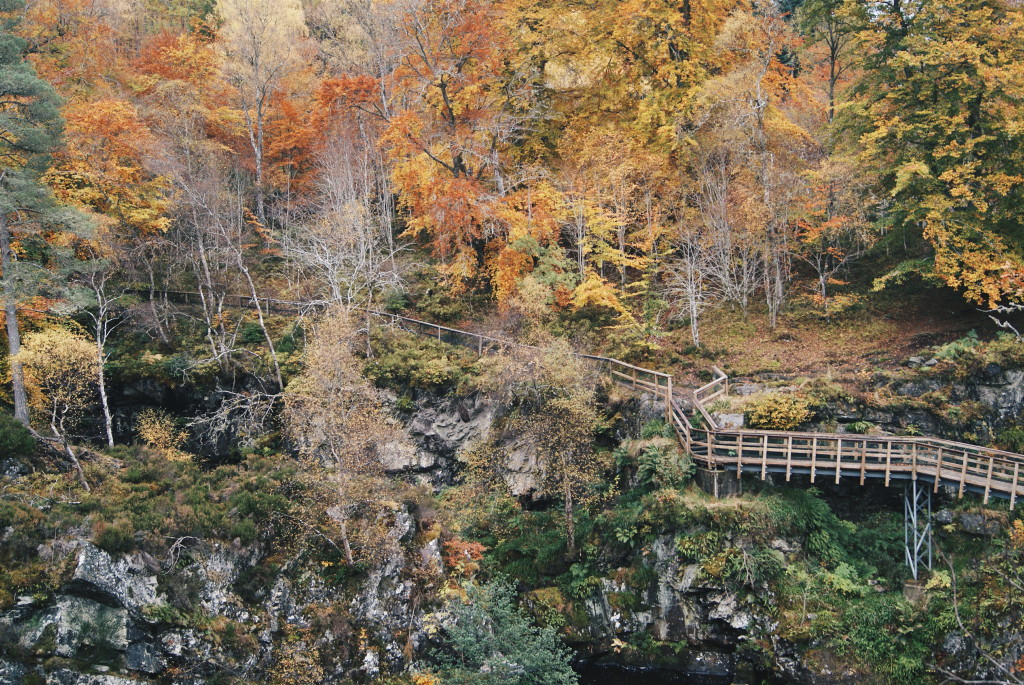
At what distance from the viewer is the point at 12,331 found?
823 inches

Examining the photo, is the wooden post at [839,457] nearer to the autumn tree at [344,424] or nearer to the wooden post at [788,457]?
the wooden post at [788,457]

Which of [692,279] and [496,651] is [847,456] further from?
[496,651]

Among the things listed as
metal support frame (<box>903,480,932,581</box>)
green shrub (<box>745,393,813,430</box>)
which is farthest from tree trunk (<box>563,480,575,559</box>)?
metal support frame (<box>903,480,932,581</box>)

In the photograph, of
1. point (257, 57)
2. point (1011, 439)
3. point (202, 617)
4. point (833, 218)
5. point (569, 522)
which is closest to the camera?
point (202, 617)

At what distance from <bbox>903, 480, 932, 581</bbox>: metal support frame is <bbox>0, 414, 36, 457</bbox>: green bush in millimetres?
23346

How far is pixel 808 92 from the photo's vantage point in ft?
91.1

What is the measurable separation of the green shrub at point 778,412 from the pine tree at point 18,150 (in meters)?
20.9

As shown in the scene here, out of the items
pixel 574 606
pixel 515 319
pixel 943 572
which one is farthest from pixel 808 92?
pixel 574 606

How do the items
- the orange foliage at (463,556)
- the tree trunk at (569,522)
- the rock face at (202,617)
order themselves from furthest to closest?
the tree trunk at (569,522) < the orange foliage at (463,556) < the rock face at (202,617)

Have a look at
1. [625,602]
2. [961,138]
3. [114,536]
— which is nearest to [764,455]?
[625,602]

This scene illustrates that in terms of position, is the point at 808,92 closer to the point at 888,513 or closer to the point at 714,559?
the point at 888,513

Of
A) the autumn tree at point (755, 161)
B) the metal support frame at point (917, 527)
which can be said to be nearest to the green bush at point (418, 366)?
the autumn tree at point (755, 161)

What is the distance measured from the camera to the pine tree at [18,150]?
20484 millimetres

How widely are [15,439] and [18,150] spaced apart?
29.8 ft
